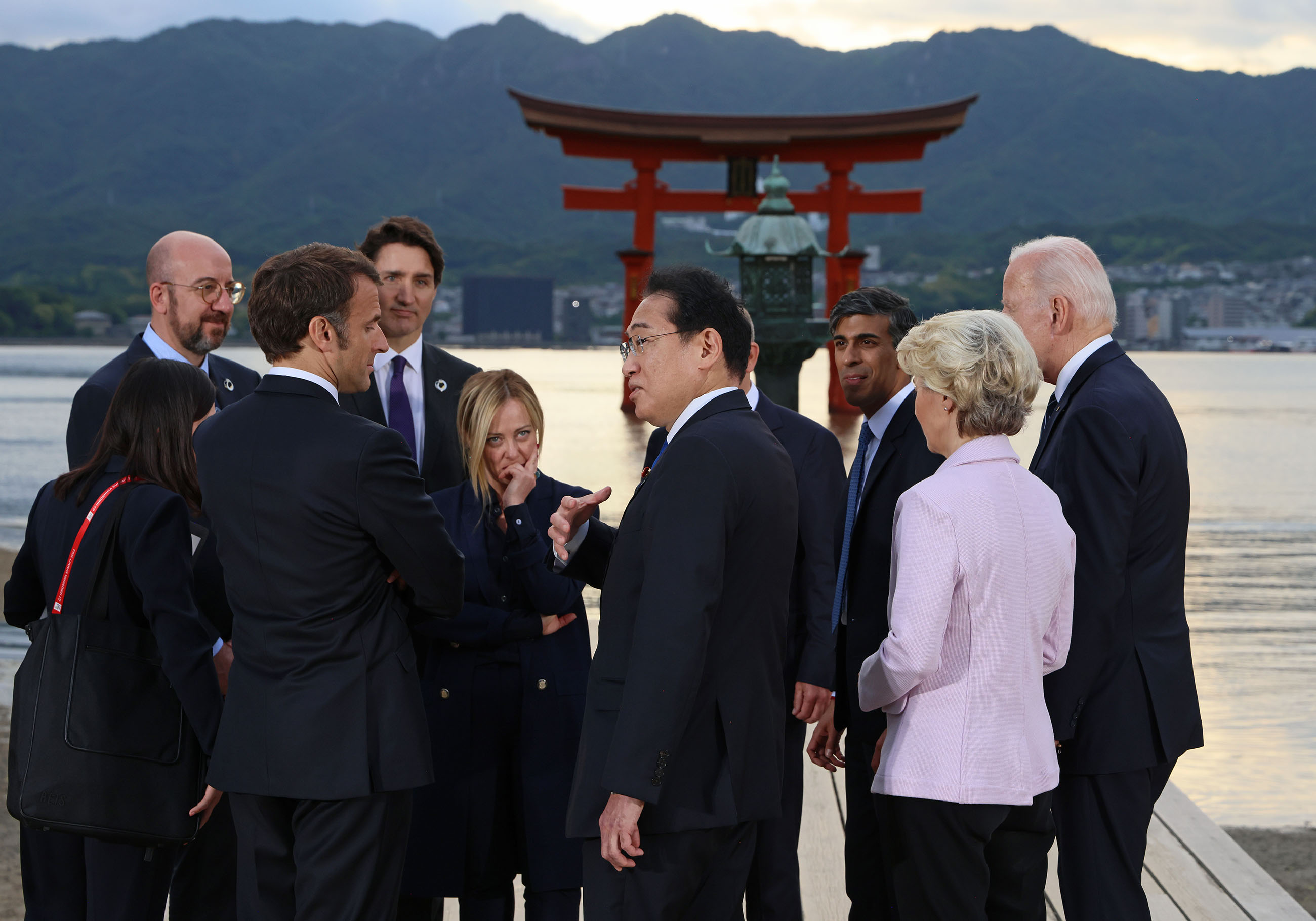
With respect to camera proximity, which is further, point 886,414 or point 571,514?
point 886,414

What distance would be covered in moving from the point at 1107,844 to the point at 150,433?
2.05 metres

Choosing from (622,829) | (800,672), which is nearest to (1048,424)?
(800,672)

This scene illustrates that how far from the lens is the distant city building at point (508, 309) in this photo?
75750 mm

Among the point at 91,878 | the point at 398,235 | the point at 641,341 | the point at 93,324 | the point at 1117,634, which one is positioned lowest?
the point at 93,324

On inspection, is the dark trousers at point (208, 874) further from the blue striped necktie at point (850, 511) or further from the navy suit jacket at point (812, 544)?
the blue striped necktie at point (850, 511)

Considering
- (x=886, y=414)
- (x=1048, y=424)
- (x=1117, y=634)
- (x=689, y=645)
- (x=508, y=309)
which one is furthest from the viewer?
(x=508, y=309)

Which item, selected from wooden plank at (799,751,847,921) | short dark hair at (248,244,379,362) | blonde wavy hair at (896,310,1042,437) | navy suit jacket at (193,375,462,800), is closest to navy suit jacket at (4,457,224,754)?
navy suit jacket at (193,375,462,800)

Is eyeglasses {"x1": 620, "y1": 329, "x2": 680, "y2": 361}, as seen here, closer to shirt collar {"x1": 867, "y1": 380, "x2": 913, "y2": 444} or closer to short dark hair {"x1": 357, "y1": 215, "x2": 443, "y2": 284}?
shirt collar {"x1": 867, "y1": 380, "x2": 913, "y2": 444}

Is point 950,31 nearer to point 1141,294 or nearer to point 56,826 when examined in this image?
point 1141,294

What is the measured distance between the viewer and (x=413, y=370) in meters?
2.83

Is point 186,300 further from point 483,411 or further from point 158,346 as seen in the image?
point 483,411

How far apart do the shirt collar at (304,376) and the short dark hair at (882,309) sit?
138 cm

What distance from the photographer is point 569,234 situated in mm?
121875

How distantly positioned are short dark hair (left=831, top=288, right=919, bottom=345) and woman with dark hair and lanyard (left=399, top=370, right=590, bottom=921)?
2.99 feet
